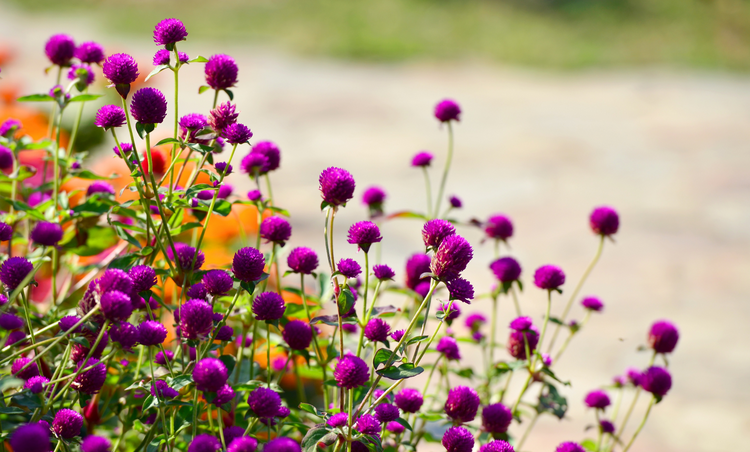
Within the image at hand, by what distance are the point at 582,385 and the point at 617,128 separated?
3.96m

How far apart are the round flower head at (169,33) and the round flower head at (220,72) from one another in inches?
2.0

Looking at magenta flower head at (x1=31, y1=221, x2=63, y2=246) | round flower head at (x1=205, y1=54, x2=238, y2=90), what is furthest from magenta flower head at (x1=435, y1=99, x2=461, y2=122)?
magenta flower head at (x1=31, y1=221, x2=63, y2=246)

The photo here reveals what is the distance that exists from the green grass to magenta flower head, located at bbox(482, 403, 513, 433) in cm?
758

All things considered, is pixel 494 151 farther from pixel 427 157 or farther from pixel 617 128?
pixel 427 157

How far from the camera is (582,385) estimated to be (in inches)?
92.7

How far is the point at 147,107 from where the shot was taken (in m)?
0.85

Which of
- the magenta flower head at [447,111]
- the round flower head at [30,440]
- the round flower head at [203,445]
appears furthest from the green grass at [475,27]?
the round flower head at [30,440]

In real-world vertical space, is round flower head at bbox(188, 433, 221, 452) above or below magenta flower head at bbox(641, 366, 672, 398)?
below

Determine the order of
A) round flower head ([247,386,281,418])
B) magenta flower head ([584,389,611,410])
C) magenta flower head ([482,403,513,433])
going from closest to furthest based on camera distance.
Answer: round flower head ([247,386,281,418])
magenta flower head ([482,403,513,433])
magenta flower head ([584,389,611,410])

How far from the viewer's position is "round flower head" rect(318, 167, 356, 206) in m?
0.83

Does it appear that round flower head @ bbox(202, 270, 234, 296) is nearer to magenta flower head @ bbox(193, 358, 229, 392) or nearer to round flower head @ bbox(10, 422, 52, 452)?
magenta flower head @ bbox(193, 358, 229, 392)

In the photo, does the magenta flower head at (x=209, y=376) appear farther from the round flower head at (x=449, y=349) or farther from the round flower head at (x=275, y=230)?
the round flower head at (x=449, y=349)

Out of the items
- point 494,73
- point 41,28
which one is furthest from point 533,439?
point 41,28

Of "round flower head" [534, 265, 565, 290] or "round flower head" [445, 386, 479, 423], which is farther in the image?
"round flower head" [534, 265, 565, 290]
